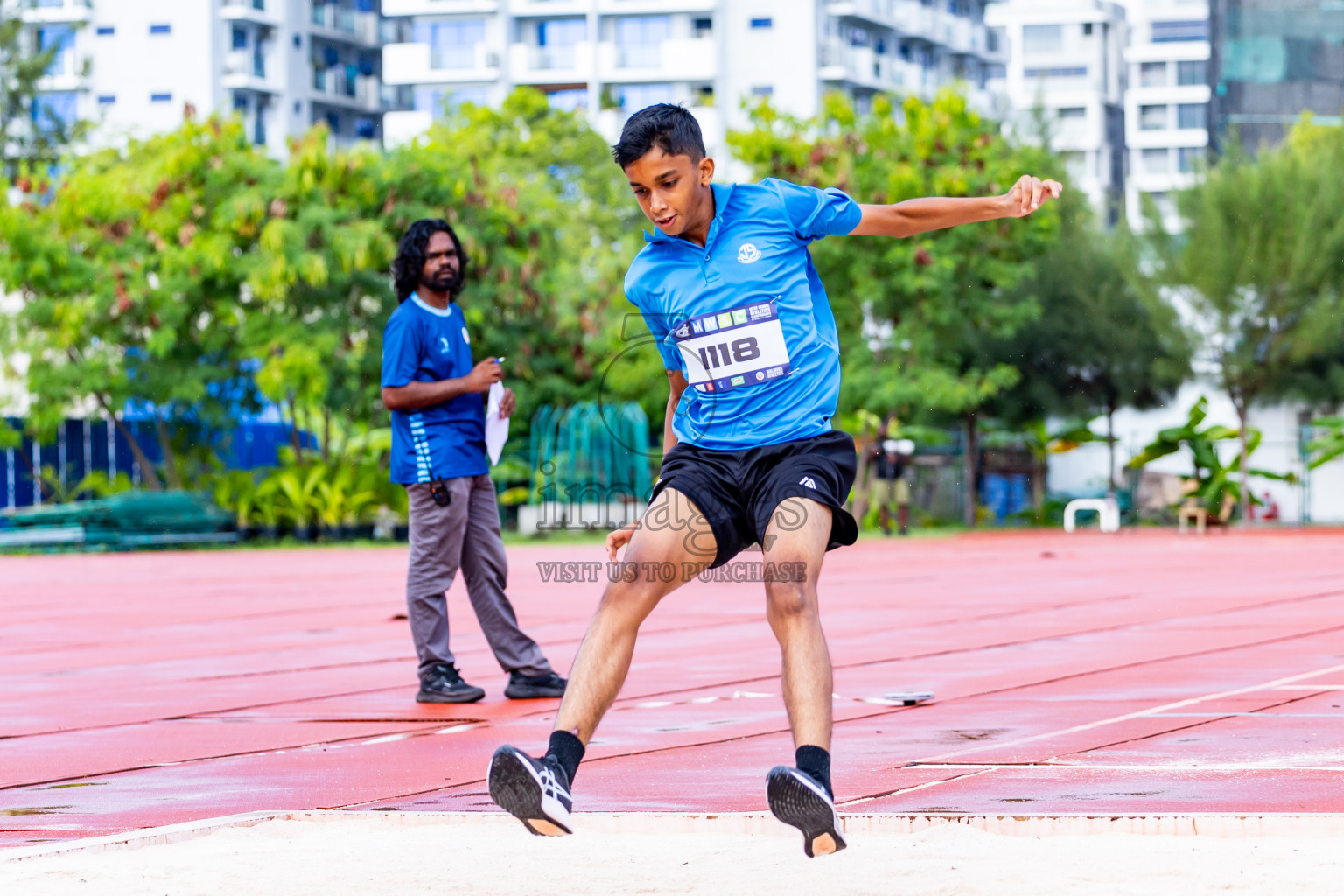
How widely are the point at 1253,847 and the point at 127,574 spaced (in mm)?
16925

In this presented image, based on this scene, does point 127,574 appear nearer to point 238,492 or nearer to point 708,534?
point 238,492

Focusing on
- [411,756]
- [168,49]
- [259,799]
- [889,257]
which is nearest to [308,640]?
[411,756]

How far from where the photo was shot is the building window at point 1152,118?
104625 millimetres

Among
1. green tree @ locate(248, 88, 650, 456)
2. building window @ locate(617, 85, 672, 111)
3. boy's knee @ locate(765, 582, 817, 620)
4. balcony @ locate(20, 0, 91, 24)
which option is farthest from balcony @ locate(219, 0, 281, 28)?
boy's knee @ locate(765, 582, 817, 620)

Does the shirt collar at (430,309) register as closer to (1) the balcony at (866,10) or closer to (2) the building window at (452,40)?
(1) the balcony at (866,10)

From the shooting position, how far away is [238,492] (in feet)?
88.9

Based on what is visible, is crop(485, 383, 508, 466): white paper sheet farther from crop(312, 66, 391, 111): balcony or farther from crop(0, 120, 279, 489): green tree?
crop(312, 66, 391, 111): balcony

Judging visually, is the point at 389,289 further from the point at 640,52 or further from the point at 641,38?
the point at 641,38

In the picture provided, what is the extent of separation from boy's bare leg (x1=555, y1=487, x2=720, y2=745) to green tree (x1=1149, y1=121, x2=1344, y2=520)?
2843 centimetres

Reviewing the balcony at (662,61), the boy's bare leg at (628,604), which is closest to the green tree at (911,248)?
the boy's bare leg at (628,604)

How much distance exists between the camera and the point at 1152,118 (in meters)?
105

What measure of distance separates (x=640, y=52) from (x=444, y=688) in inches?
2677

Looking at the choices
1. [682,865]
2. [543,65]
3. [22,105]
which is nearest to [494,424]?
[682,865]

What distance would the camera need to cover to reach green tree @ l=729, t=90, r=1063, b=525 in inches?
1140
